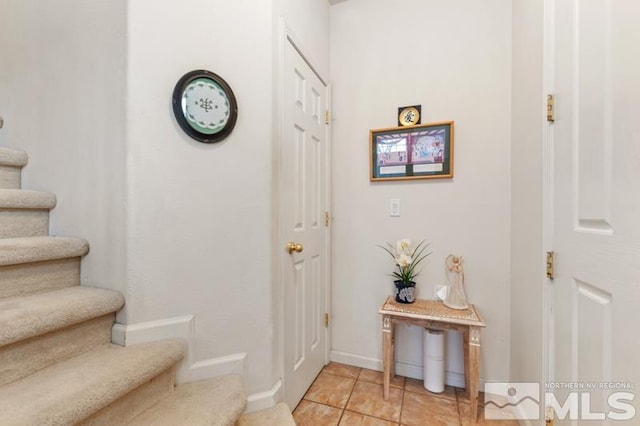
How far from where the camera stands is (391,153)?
1928mm

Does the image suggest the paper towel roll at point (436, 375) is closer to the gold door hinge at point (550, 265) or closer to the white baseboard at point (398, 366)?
the white baseboard at point (398, 366)

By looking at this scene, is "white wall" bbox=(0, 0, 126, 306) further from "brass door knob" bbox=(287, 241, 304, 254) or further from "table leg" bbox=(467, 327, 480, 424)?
"table leg" bbox=(467, 327, 480, 424)

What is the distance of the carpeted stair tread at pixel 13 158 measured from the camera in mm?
1270

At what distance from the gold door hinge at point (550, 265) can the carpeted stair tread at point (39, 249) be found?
1.99 meters

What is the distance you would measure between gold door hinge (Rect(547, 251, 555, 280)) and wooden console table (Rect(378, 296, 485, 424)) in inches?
18.5

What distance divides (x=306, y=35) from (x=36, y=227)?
1.77m

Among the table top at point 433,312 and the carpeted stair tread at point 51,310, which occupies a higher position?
the carpeted stair tread at point 51,310

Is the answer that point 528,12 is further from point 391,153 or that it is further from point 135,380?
point 135,380

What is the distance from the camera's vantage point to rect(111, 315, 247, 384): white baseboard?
1.04 meters

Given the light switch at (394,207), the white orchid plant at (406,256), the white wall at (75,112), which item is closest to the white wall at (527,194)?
the white orchid plant at (406,256)

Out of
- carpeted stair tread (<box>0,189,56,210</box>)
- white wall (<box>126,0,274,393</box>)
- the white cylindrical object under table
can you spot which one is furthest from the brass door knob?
carpeted stair tread (<box>0,189,56,210</box>)

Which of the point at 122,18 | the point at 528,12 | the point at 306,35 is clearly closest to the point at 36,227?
the point at 122,18

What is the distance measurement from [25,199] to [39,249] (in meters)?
0.32

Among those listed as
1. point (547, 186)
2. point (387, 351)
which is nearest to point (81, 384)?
point (387, 351)
